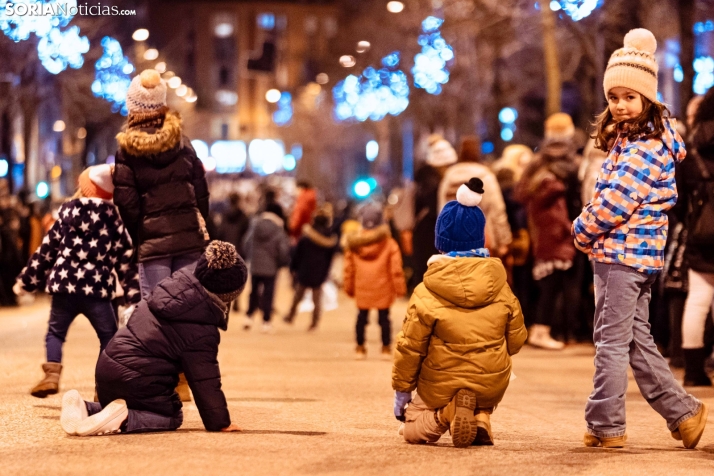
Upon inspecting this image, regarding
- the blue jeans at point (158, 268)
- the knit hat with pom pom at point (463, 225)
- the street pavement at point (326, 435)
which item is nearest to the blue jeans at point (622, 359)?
the street pavement at point (326, 435)

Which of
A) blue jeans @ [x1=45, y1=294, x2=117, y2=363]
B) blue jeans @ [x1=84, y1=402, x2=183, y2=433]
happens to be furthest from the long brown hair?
blue jeans @ [x1=45, y1=294, x2=117, y2=363]

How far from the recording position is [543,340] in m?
13.8

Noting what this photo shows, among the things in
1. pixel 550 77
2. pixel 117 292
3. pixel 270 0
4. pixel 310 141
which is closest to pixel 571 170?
pixel 117 292

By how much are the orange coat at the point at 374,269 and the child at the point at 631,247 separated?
6.32 meters

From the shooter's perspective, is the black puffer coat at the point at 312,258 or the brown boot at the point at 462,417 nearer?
the brown boot at the point at 462,417

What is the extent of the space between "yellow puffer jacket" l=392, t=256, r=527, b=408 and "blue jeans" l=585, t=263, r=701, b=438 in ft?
1.68

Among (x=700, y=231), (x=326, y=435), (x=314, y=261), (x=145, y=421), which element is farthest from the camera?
(x=314, y=261)

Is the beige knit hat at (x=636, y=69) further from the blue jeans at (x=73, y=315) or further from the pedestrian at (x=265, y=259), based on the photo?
→ the pedestrian at (x=265, y=259)

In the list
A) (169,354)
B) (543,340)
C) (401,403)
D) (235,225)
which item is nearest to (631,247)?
(401,403)

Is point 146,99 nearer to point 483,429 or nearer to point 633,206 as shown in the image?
point 483,429

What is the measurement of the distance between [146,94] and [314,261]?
363 inches

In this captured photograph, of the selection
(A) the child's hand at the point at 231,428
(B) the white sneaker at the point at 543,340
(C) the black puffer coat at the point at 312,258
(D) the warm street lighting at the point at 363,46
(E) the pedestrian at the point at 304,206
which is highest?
(D) the warm street lighting at the point at 363,46

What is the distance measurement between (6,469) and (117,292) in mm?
3120

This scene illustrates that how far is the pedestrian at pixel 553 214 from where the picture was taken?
1330 centimetres
